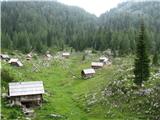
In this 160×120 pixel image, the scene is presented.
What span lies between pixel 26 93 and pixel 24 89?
3.71 feet

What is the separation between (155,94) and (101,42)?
11328 centimetres

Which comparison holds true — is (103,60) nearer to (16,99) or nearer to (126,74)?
(126,74)

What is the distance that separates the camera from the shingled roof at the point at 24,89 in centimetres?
6012

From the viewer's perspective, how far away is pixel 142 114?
5422cm

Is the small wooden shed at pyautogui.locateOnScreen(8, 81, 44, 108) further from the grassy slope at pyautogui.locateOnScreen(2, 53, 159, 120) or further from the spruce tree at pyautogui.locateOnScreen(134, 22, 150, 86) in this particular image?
the spruce tree at pyautogui.locateOnScreen(134, 22, 150, 86)

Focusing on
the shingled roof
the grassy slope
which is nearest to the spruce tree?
the grassy slope

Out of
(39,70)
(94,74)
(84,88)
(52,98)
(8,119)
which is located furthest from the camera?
(39,70)

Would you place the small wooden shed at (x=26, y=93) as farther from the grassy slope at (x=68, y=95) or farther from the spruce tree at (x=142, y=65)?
the spruce tree at (x=142, y=65)

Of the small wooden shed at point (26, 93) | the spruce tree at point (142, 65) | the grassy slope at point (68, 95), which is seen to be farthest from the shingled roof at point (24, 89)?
the spruce tree at point (142, 65)

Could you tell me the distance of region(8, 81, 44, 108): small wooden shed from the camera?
59.9 meters

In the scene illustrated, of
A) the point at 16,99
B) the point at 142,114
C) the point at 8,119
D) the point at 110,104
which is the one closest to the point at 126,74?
the point at 110,104

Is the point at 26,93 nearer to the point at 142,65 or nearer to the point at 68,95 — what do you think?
the point at 68,95

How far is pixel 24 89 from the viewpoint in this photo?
61.3 meters

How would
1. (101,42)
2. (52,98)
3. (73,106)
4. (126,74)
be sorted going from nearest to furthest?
(73,106) → (52,98) → (126,74) → (101,42)
